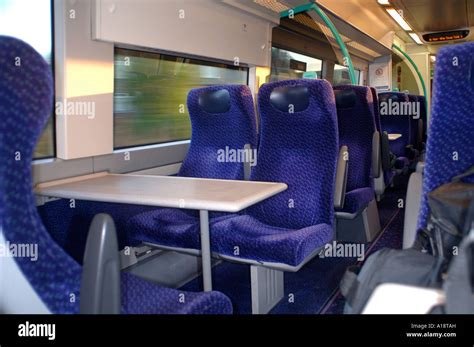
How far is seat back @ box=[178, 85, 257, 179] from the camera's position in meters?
2.62

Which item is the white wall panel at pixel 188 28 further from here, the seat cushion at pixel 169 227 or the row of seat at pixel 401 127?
the row of seat at pixel 401 127

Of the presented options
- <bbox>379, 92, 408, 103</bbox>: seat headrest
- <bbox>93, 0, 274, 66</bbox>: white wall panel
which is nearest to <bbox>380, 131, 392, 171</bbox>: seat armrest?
<bbox>93, 0, 274, 66</bbox>: white wall panel

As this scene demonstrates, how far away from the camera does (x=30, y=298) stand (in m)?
0.92

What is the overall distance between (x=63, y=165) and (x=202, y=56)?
4.75 feet

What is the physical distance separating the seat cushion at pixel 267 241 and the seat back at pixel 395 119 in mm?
3538

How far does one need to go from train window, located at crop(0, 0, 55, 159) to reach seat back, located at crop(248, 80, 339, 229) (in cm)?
111

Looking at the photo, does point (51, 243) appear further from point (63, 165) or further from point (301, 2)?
point (301, 2)

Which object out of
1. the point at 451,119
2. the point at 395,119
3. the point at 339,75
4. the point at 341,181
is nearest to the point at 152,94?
the point at 341,181

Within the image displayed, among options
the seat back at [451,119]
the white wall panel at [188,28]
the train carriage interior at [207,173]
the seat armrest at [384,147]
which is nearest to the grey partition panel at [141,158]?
the train carriage interior at [207,173]

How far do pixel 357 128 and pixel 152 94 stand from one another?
150 cm

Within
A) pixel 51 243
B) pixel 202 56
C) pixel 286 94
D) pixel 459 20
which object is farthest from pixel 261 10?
pixel 459 20

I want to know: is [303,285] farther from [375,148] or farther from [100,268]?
[100,268]

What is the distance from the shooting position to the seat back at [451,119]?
1126 millimetres

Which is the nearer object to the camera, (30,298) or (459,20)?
(30,298)
